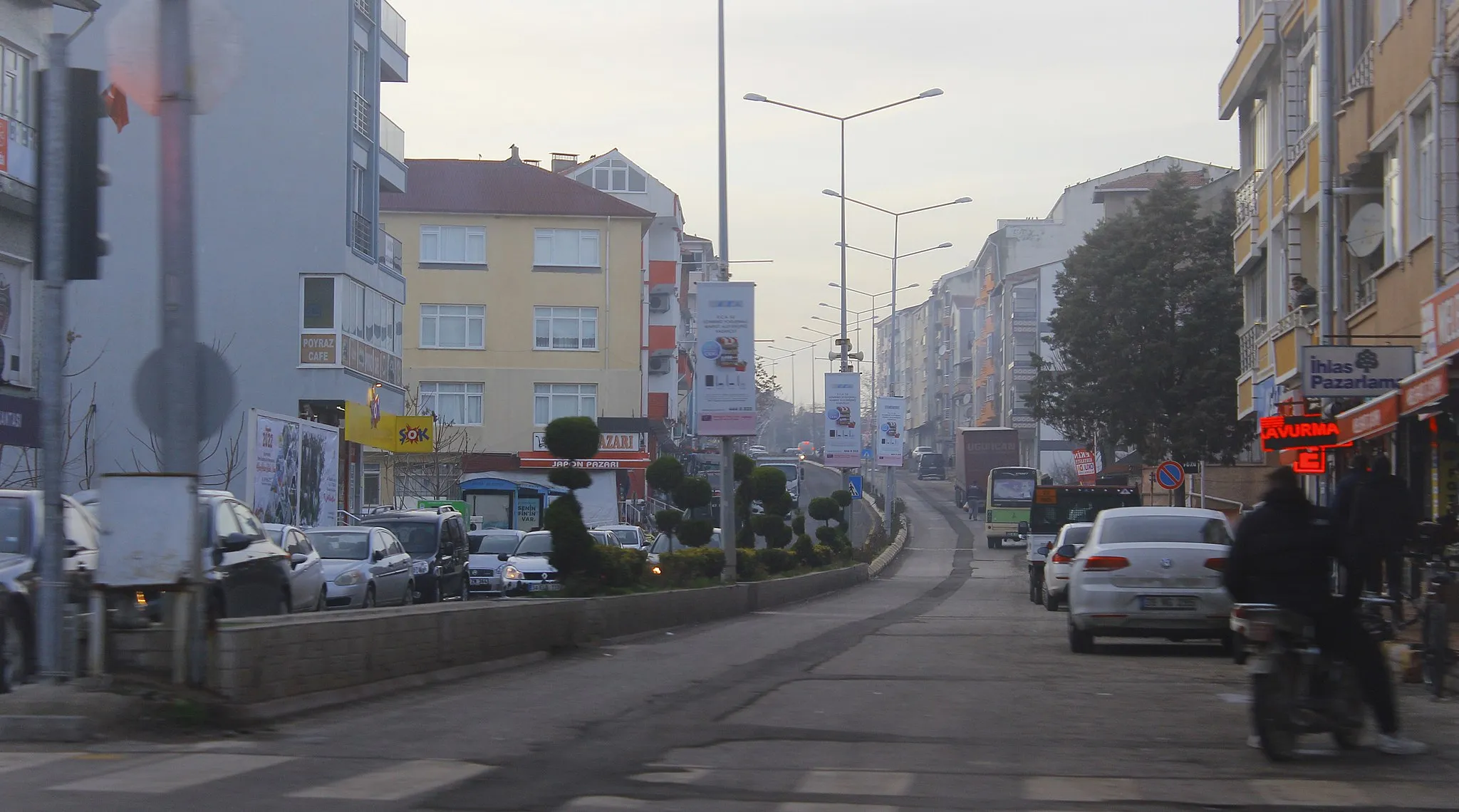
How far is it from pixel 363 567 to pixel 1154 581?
37.3 feet

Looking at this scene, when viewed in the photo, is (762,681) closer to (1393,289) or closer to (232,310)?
(1393,289)

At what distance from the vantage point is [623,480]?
6838 cm

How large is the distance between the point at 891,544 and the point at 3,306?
39717 millimetres

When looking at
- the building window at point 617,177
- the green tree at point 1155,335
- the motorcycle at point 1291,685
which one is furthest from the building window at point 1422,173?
the building window at point 617,177

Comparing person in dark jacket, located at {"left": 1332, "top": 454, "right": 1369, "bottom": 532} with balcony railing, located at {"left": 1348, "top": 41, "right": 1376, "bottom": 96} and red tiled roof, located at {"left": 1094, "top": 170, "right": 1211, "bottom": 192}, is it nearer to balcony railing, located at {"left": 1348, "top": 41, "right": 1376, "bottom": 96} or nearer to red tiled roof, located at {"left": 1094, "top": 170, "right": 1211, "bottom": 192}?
balcony railing, located at {"left": 1348, "top": 41, "right": 1376, "bottom": 96}

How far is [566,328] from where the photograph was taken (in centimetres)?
6775

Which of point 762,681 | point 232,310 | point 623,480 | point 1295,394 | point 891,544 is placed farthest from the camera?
point 623,480

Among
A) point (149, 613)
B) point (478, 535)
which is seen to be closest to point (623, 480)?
point (478, 535)

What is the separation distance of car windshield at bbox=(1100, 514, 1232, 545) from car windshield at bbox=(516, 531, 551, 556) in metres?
15.7

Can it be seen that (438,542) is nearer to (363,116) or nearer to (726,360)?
(726,360)

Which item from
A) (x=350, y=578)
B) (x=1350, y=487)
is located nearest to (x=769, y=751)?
(x=1350, y=487)

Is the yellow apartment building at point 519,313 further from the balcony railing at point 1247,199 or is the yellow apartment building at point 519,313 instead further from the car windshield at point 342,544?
the car windshield at point 342,544

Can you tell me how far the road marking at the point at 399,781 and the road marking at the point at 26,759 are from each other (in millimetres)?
1697

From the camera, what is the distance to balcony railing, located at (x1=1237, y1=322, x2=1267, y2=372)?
112 ft
